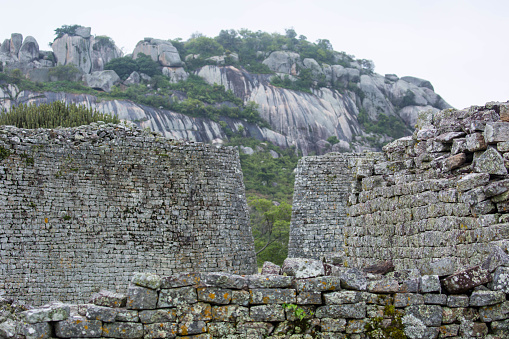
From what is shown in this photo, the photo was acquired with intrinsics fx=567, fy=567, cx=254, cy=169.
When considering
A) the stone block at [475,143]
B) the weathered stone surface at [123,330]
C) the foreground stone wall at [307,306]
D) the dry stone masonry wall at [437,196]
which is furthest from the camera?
the stone block at [475,143]

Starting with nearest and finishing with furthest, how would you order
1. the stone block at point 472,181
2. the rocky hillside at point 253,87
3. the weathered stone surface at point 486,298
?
1. the weathered stone surface at point 486,298
2. the stone block at point 472,181
3. the rocky hillside at point 253,87

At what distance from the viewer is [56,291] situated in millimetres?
14797

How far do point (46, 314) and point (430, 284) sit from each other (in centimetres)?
365

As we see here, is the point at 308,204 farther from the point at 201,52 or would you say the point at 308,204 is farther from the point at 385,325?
the point at 201,52

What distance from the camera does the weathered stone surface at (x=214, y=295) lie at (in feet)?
17.9

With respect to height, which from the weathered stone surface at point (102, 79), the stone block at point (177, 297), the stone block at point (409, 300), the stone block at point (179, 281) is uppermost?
the weathered stone surface at point (102, 79)

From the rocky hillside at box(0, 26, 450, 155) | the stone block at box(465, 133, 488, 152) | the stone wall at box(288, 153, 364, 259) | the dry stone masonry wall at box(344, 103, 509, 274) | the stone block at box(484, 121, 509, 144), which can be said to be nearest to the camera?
the dry stone masonry wall at box(344, 103, 509, 274)

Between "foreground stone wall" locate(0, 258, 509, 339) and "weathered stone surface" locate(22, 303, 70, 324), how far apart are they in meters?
0.09

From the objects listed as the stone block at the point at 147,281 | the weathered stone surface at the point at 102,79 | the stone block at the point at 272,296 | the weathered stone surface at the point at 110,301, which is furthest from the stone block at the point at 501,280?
the weathered stone surface at the point at 102,79

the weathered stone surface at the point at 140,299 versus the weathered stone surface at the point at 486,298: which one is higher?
the weathered stone surface at the point at 486,298

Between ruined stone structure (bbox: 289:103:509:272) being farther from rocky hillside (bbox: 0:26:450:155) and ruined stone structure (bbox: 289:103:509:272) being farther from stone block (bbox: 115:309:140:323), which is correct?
rocky hillside (bbox: 0:26:450:155)

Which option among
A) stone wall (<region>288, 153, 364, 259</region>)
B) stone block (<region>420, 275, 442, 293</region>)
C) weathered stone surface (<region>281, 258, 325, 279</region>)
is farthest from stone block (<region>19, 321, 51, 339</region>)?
stone wall (<region>288, 153, 364, 259</region>)

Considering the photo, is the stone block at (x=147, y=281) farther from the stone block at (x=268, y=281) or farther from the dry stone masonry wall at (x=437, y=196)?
the dry stone masonry wall at (x=437, y=196)

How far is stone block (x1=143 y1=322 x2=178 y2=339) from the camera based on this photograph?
5.30 metres
